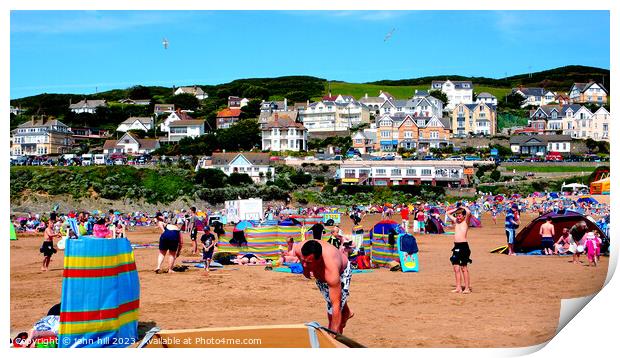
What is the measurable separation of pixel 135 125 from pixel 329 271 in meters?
84.4

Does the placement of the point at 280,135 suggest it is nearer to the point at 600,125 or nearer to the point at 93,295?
the point at 600,125

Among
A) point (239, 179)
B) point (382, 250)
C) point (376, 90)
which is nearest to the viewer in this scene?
point (382, 250)

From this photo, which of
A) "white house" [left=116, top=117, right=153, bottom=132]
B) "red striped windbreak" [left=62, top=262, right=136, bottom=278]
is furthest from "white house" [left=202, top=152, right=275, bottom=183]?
"red striped windbreak" [left=62, top=262, right=136, bottom=278]

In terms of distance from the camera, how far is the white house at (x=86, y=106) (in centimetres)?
9381

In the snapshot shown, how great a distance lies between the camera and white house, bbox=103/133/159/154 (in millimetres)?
74000

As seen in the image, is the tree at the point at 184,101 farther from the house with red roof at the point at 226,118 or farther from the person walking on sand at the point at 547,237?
the person walking on sand at the point at 547,237

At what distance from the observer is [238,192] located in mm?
49250

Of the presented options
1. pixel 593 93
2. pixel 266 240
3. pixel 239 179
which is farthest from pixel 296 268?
pixel 593 93

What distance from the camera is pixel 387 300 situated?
9.56 m

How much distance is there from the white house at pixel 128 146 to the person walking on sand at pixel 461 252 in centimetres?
6645

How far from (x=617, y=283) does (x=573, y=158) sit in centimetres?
5777

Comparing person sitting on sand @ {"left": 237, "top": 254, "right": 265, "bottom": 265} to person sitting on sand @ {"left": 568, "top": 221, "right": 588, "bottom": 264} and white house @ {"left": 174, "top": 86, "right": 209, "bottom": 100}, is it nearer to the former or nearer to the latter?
person sitting on sand @ {"left": 568, "top": 221, "right": 588, "bottom": 264}

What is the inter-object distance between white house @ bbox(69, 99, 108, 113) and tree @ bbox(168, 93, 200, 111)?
9.65 meters

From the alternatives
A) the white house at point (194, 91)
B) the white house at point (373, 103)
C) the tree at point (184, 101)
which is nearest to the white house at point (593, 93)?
the white house at point (373, 103)
